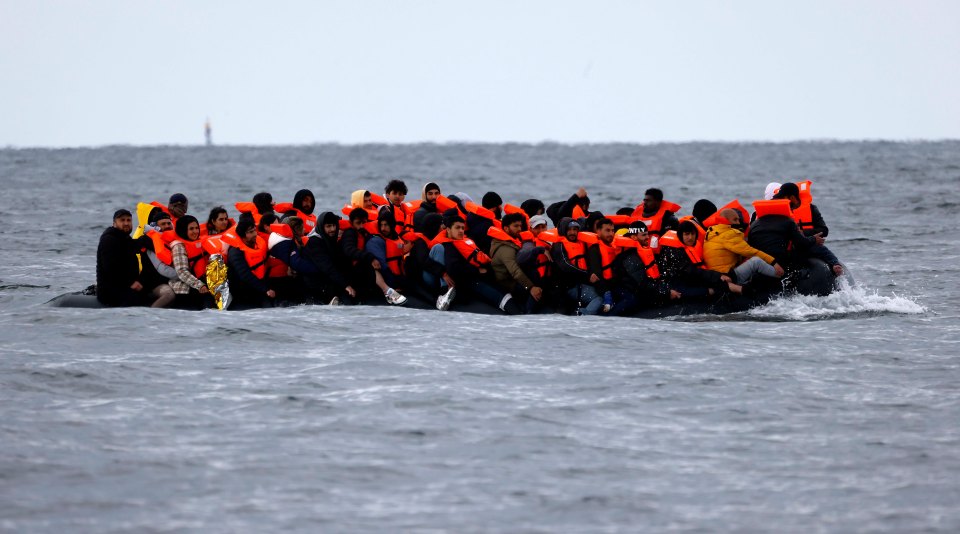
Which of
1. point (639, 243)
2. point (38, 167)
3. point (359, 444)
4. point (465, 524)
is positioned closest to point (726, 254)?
point (639, 243)

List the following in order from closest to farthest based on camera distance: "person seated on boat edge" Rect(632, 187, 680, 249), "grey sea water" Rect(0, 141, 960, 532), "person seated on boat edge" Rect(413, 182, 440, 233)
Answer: "grey sea water" Rect(0, 141, 960, 532) → "person seated on boat edge" Rect(632, 187, 680, 249) → "person seated on boat edge" Rect(413, 182, 440, 233)

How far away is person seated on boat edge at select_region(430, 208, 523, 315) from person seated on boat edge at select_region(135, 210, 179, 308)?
3.08 metres

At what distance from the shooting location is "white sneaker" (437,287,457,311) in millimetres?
15711

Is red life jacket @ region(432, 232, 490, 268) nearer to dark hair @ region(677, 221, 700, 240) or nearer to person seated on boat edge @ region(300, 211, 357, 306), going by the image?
Result: person seated on boat edge @ region(300, 211, 357, 306)

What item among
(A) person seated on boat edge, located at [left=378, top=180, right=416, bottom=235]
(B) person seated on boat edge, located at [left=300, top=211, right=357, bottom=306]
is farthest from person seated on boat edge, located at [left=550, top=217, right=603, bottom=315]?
(B) person seated on boat edge, located at [left=300, top=211, right=357, bottom=306]

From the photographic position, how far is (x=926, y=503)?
8.88 meters

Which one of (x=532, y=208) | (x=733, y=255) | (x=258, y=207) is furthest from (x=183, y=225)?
(x=733, y=255)

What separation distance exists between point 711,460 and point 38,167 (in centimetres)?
7398

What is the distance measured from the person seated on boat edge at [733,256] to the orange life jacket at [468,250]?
2601 mm

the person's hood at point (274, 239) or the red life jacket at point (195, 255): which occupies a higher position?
the person's hood at point (274, 239)

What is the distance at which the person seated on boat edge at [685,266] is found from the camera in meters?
15.1

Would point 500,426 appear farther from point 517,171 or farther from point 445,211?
point 517,171

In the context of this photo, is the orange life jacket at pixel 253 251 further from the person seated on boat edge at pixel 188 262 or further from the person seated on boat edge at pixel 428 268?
the person seated on boat edge at pixel 428 268

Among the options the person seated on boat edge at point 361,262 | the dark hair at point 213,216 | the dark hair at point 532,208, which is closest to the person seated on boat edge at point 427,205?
the person seated on boat edge at point 361,262
